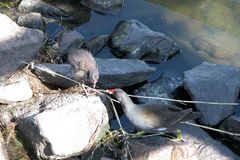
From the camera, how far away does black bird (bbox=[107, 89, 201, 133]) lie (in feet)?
16.5

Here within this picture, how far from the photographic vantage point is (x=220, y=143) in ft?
17.7

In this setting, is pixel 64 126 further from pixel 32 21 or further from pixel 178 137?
pixel 32 21

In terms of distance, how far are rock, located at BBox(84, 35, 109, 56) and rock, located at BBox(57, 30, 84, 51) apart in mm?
118

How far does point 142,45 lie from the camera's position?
21.7 ft

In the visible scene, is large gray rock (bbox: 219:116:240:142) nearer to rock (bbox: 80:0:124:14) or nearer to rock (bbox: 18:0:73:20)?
rock (bbox: 80:0:124:14)

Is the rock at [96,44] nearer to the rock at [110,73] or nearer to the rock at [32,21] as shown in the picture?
the rock at [110,73]

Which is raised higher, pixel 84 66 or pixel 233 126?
pixel 84 66

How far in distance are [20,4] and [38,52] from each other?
122 centimetres

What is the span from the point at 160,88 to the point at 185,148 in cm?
112

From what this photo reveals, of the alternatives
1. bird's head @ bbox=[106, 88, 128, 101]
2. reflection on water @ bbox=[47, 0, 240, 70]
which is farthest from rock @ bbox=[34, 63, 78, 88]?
reflection on water @ bbox=[47, 0, 240, 70]

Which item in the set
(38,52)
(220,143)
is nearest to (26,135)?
(38,52)

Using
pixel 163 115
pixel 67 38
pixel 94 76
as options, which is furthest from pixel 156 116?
pixel 67 38

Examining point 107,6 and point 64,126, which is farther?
point 107,6

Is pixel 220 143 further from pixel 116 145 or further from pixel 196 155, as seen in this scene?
pixel 116 145
